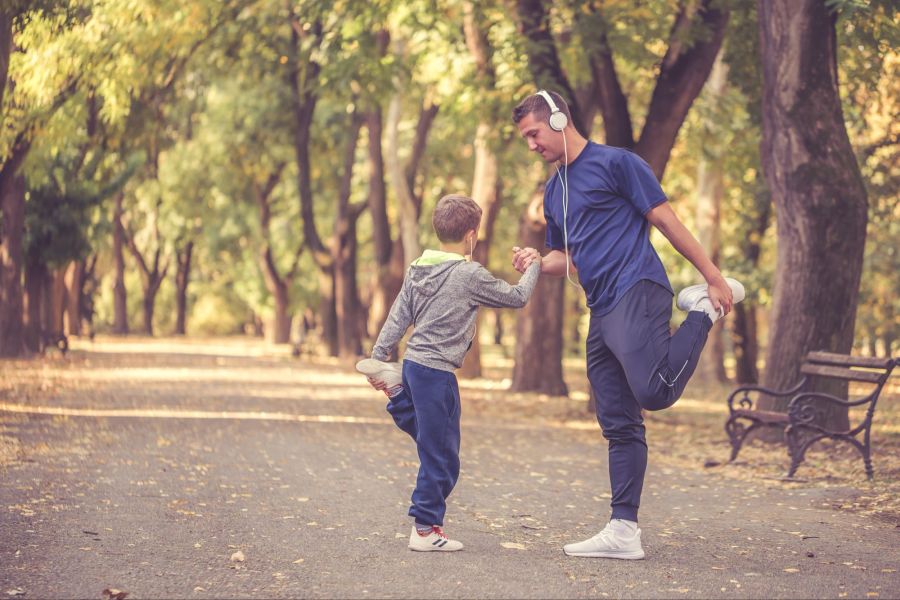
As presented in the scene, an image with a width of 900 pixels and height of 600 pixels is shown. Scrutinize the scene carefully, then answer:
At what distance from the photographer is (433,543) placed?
613cm

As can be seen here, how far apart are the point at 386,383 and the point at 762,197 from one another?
22063mm

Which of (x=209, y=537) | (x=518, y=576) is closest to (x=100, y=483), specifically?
(x=209, y=537)

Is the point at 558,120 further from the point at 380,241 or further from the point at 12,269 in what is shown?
the point at 380,241

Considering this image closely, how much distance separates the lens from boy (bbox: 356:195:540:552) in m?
6.05

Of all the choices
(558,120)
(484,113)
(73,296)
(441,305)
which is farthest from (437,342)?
(73,296)

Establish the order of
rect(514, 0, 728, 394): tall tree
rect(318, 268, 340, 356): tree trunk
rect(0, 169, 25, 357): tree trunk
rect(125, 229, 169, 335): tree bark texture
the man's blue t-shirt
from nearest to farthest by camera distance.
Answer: the man's blue t-shirt, rect(514, 0, 728, 394): tall tree, rect(0, 169, 25, 357): tree trunk, rect(318, 268, 340, 356): tree trunk, rect(125, 229, 169, 335): tree bark texture

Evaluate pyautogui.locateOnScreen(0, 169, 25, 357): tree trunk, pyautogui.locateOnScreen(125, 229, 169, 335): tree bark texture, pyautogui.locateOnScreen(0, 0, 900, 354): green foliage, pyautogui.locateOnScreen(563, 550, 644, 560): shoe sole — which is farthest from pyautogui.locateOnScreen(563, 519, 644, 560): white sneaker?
pyautogui.locateOnScreen(125, 229, 169, 335): tree bark texture

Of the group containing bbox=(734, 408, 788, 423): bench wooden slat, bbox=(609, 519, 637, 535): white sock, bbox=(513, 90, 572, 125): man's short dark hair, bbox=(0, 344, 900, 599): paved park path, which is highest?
bbox=(513, 90, 572, 125): man's short dark hair

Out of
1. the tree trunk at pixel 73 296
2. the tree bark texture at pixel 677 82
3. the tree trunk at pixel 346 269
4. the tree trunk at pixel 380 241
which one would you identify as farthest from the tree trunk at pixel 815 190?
the tree trunk at pixel 73 296

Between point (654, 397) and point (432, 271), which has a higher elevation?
point (432, 271)

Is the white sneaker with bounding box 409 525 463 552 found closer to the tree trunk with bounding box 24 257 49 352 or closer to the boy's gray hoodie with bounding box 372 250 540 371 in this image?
the boy's gray hoodie with bounding box 372 250 540 371

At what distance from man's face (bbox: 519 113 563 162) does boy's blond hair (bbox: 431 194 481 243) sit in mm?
415

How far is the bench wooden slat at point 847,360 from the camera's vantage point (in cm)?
948

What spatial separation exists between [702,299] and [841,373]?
15.9ft
